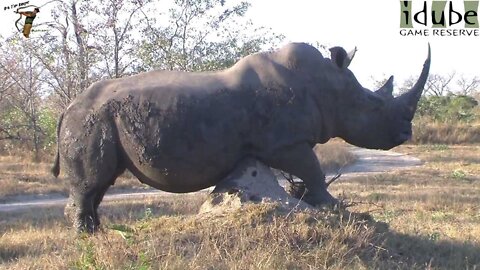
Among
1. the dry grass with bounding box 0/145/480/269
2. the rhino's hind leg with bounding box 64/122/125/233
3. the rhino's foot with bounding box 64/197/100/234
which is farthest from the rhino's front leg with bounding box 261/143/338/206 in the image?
the rhino's foot with bounding box 64/197/100/234

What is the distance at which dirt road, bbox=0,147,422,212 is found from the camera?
1536 centimetres

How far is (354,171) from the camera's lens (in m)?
23.5

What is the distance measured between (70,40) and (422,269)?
1820 cm

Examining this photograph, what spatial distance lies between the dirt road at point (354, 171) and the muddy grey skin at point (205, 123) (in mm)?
8478

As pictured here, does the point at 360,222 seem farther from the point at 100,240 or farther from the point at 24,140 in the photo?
the point at 24,140

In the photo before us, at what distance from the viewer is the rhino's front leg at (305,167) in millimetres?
6371

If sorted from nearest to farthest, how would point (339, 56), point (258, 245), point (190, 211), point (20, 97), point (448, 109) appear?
1. point (258, 245)
2. point (339, 56)
3. point (190, 211)
4. point (20, 97)
5. point (448, 109)

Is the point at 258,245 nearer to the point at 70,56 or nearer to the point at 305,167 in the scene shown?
the point at 305,167

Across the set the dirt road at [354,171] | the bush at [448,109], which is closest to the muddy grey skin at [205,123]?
the dirt road at [354,171]

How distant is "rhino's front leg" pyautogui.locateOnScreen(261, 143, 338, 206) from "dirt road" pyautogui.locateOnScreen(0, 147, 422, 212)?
9.15m

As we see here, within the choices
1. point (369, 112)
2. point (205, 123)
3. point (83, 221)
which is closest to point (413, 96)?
point (369, 112)

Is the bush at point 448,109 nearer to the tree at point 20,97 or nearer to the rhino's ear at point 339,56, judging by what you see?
the tree at point 20,97

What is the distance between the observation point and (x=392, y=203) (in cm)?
1232

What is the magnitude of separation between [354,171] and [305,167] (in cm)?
1733
